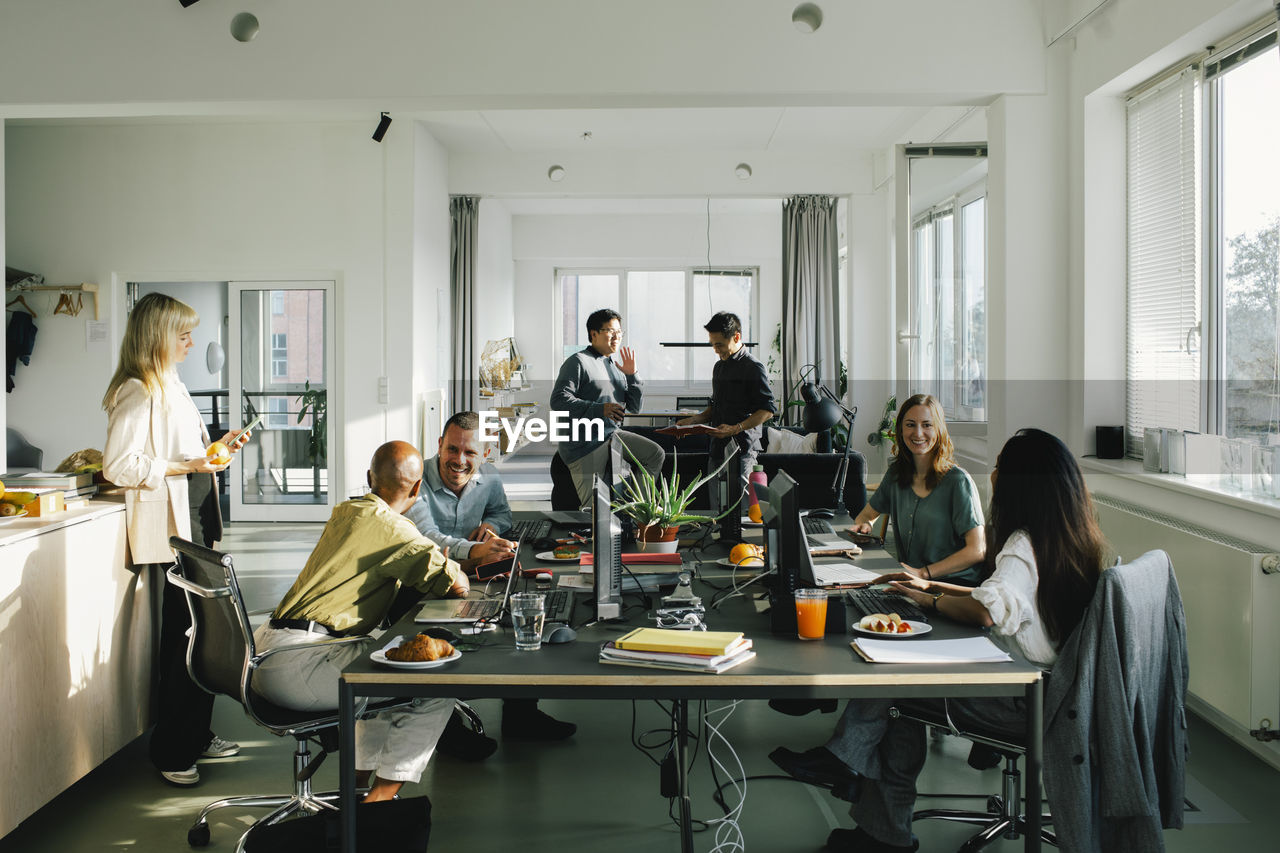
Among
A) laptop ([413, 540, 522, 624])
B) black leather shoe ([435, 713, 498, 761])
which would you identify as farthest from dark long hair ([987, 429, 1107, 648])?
black leather shoe ([435, 713, 498, 761])

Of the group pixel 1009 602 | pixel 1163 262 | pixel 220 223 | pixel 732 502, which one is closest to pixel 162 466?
pixel 732 502

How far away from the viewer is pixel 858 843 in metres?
2.52

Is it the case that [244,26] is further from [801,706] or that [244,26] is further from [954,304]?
[954,304]

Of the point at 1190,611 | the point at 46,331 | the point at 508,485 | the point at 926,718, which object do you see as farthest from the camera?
the point at 508,485

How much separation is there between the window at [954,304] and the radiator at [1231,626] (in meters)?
2.66

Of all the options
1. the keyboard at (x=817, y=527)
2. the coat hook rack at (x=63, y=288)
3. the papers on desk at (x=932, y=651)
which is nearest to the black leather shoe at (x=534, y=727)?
the keyboard at (x=817, y=527)

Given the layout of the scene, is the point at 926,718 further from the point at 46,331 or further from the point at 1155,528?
the point at 46,331

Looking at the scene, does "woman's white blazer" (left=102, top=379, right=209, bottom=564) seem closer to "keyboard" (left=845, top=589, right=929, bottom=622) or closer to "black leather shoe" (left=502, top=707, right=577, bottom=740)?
"black leather shoe" (left=502, top=707, right=577, bottom=740)

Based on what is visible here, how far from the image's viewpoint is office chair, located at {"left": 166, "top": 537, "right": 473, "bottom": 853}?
8.11 feet

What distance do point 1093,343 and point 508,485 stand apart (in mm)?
6407

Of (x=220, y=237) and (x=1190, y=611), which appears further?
(x=220, y=237)

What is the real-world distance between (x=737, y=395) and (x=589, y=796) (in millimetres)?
2845

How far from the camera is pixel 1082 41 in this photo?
416 cm

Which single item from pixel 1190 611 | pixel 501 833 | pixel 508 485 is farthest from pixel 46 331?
pixel 1190 611
